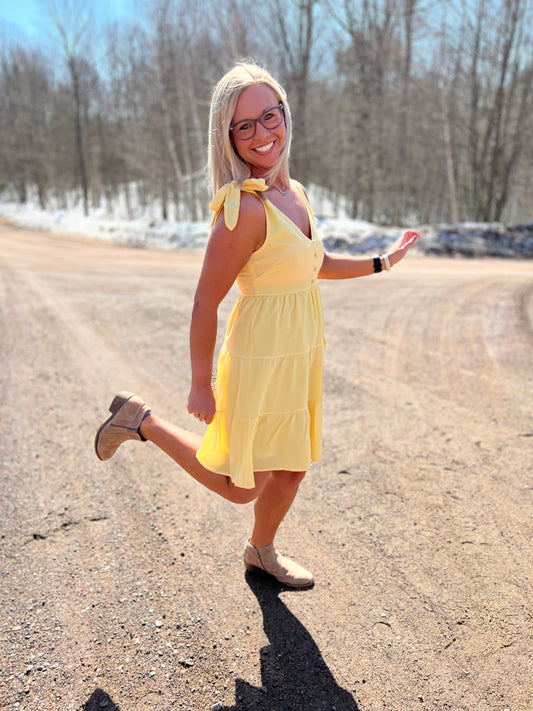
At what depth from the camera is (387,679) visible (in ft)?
5.57

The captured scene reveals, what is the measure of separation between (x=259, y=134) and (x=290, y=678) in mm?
1706

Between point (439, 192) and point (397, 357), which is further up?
point (439, 192)

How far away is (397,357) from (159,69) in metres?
19.5

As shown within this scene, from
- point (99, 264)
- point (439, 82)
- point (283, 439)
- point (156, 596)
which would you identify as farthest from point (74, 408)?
point (439, 82)

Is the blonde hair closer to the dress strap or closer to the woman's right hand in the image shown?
the dress strap

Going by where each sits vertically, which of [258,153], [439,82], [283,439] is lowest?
[283,439]

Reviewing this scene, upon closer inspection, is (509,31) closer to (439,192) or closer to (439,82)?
(439,82)

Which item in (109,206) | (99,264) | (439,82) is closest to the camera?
(99,264)

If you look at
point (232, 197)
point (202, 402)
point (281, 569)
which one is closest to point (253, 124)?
point (232, 197)

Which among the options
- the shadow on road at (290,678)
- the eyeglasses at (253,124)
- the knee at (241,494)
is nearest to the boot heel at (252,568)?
the shadow on road at (290,678)

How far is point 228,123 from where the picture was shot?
1610 millimetres

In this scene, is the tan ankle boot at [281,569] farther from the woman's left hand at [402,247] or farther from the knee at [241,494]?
the woman's left hand at [402,247]

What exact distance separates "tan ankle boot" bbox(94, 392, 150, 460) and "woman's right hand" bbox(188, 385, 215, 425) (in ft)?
1.50

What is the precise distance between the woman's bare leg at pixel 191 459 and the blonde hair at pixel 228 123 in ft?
2.95
